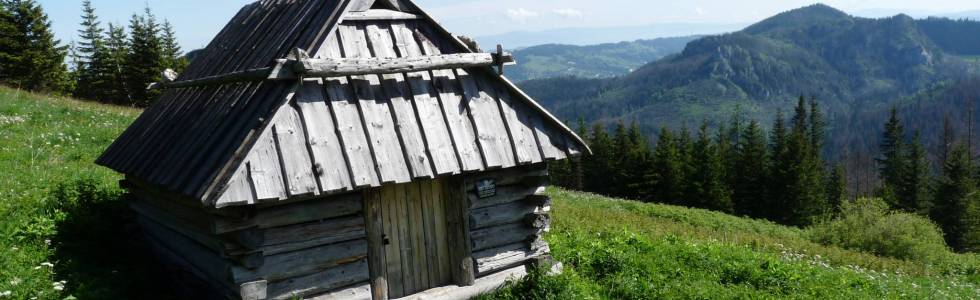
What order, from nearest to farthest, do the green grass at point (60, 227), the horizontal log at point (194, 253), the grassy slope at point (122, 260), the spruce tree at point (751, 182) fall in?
the horizontal log at point (194, 253)
the green grass at point (60, 227)
the grassy slope at point (122, 260)
the spruce tree at point (751, 182)

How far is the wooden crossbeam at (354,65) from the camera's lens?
735 centimetres

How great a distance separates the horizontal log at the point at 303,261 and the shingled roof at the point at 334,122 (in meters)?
0.97

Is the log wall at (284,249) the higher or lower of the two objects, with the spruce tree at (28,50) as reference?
lower

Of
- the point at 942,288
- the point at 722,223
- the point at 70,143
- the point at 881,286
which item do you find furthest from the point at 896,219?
the point at 70,143

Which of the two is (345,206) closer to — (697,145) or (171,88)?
(171,88)

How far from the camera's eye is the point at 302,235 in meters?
7.63

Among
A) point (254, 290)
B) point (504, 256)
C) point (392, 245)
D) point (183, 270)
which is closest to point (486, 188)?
point (504, 256)

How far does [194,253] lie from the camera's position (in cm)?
860

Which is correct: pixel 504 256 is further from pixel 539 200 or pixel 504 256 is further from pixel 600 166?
pixel 600 166

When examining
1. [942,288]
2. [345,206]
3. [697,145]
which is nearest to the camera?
[345,206]

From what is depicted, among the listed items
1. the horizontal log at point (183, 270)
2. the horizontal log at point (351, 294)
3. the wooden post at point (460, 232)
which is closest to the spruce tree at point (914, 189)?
the wooden post at point (460, 232)

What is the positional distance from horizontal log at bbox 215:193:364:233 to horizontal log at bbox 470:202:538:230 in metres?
1.77

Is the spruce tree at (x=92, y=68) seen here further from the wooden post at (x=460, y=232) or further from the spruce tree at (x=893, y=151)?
the spruce tree at (x=893, y=151)

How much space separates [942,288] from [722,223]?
13.6 m
